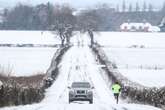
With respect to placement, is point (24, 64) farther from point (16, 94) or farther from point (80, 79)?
A: point (16, 94)

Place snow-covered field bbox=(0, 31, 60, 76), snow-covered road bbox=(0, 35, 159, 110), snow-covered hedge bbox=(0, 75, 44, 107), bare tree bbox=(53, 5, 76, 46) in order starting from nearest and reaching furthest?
snow-covered road bbox=(0, 35, 159, 110) < snow-covered hedge bbox=(0, 75, 44, 107) < snow-covered field bbox=(0, 31, 60, 76) < bare tree bbox=(53, 5, 76, 46)

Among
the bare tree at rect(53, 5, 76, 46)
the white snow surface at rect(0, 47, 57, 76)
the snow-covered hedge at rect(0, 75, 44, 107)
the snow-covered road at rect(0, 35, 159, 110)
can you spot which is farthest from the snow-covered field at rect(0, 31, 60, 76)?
the snow-covered hedge at rect(0, 75, 44, 107)

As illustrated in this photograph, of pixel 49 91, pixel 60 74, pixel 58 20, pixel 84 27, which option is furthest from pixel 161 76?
pixel 84 27

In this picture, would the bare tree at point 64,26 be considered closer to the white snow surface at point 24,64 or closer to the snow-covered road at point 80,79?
the white snow surface at point 24,64

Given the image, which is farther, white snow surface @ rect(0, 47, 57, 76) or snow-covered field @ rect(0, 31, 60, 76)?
snow-covered field @ rect(0, 31, 60, 76)

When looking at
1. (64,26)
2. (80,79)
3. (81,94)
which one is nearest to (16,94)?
(81,94)

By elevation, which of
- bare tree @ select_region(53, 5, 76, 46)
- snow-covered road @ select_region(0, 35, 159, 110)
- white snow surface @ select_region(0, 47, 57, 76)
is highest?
bare tree @ select_region(53, 5, 76, 46)

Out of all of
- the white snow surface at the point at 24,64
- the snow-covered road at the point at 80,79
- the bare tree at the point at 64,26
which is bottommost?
the snow-covered road at the point at 80,79

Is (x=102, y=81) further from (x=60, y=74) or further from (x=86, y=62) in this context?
(x=86, y=62)

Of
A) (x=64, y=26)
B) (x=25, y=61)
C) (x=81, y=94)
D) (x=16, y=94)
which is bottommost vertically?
(x=81, y=94)

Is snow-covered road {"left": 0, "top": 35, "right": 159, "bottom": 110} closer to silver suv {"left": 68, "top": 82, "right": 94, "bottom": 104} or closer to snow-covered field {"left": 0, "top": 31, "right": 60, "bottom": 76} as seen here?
silver suv {"left": 68, "top": 82, "right": 94, "bottom": 104}

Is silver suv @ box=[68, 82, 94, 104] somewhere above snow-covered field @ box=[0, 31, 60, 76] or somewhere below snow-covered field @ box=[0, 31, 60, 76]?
below

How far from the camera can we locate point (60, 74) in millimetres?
70062

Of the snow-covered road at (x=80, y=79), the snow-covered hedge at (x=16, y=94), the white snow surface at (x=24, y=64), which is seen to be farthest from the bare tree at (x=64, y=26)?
the snow-covered hedge at (x=16, y=94)
